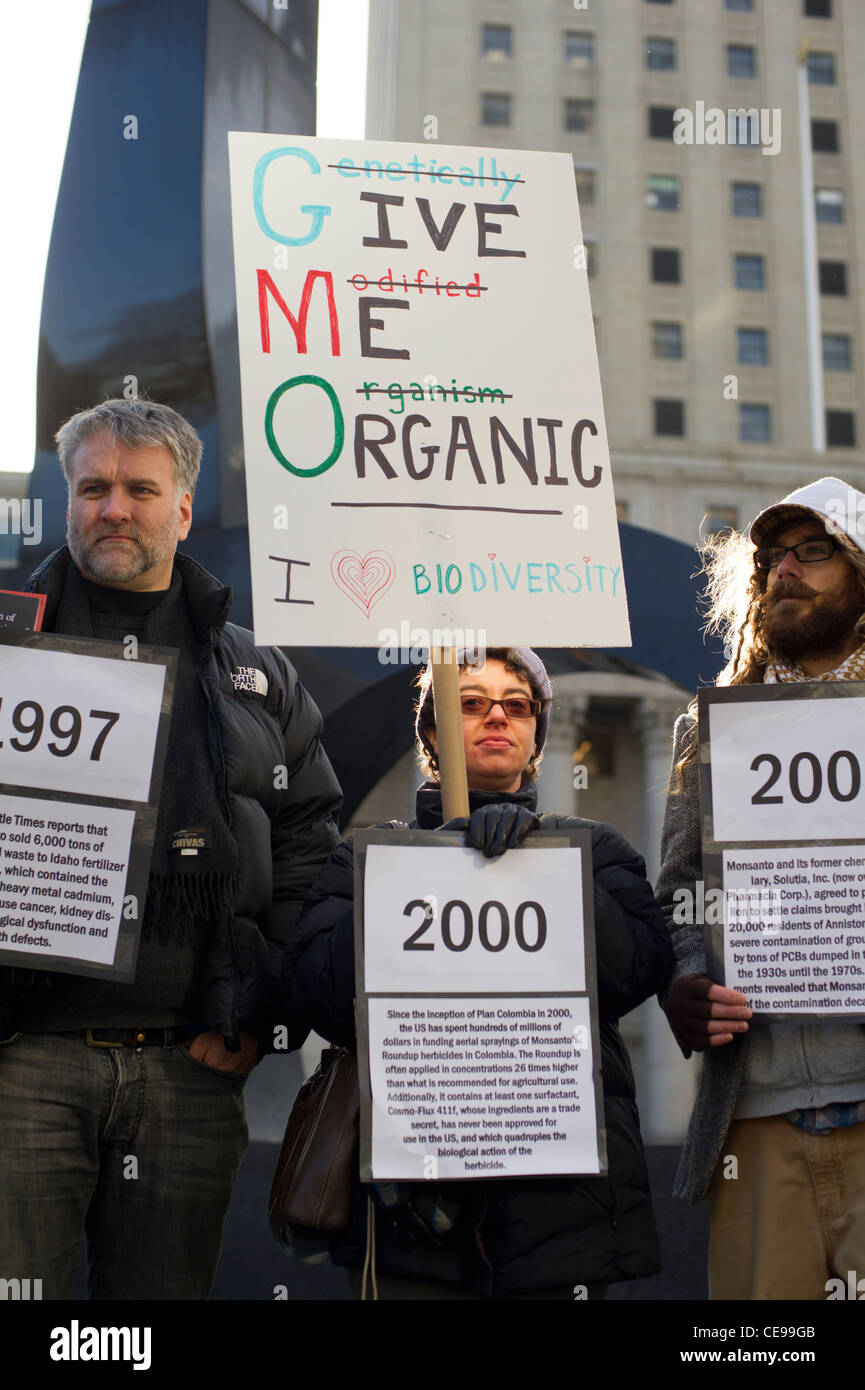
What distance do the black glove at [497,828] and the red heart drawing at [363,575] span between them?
0.49 meters

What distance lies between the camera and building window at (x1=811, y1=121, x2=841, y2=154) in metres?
43.7

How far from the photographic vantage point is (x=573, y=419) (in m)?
2.87

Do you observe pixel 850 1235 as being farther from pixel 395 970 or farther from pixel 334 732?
pixel 334 732

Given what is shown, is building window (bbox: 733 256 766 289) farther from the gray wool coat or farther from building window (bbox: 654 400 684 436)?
the gray wool coat

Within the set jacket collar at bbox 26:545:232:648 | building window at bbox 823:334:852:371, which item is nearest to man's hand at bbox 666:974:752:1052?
jacket collar at bbox 26:545:232:648

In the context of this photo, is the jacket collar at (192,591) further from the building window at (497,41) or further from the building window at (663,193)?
the building window at (497,41)

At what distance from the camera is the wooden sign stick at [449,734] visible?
2.60 m

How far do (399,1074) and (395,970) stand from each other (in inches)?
7.2

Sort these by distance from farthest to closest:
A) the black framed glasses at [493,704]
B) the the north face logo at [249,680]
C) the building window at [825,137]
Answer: the building window at [825,137]
the the north face logo at [249,680]
the black framed glasses at [493,704]

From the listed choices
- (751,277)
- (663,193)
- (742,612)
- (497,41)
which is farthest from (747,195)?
(742,612)

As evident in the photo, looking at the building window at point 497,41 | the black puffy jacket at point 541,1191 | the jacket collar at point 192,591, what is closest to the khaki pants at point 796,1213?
the black puffy jacket at point 541,1191

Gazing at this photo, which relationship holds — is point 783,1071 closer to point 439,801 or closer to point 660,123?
point 439,801

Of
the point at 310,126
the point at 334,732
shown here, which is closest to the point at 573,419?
the point at 334,732

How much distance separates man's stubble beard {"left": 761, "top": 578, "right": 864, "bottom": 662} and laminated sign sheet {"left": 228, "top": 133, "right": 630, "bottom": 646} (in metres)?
0.36
